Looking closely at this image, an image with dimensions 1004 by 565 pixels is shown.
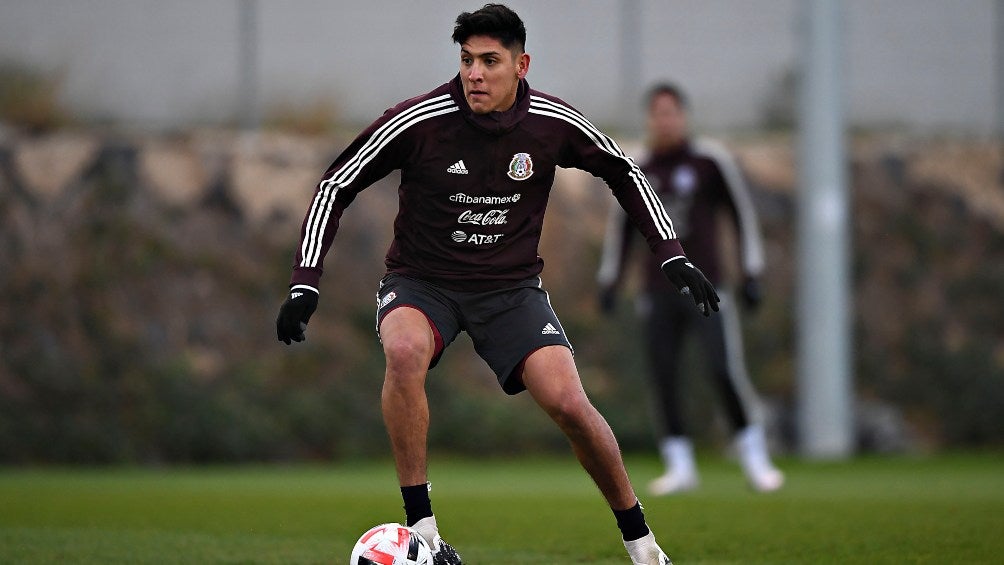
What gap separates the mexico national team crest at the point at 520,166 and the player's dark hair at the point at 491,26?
1.34 ft

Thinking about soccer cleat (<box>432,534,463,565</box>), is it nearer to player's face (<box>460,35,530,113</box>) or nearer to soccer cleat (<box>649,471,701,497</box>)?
player's face (<box>460,35,530,113</box>)

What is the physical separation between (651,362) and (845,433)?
518 centimetres

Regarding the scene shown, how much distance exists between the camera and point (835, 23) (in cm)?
1477

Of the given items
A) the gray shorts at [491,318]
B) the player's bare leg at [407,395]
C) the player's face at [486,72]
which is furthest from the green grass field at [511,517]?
the player's face at [486,72]

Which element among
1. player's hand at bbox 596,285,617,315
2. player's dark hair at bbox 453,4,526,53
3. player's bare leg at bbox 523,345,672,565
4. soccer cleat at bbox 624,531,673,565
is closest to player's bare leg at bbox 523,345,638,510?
player's bare leg at bbox 523,345,672,565

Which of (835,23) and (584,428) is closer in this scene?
(584,428)

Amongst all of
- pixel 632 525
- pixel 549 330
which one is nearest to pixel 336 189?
pixel 549 330

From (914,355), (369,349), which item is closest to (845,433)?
(914,355)

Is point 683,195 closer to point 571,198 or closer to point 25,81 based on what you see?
point 571,198

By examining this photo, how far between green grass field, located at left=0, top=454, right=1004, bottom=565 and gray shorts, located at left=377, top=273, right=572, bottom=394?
0.93m

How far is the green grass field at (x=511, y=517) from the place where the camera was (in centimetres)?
621

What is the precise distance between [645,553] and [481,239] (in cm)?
135

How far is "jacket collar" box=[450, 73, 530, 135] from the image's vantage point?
556 centimetres

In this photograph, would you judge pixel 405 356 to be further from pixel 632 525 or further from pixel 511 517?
pixel 511 517
